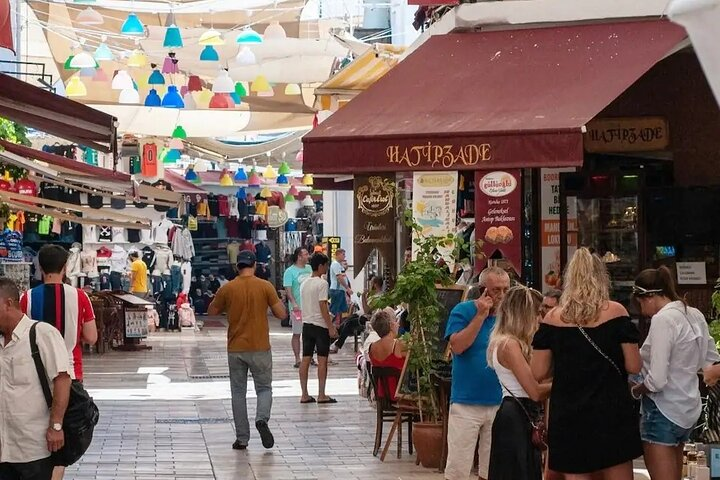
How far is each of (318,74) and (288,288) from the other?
3.72 m

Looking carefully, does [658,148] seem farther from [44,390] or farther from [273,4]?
[273,4]

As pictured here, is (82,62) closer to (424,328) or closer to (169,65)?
(169,65)

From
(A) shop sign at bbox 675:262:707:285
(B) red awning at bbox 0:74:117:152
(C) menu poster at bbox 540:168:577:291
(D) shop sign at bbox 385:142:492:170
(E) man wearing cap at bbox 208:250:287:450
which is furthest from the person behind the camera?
(C) menu poster at bbox 540:168:577:291

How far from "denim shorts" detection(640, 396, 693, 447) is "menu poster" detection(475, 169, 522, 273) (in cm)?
360

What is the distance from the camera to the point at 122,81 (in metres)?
23.6

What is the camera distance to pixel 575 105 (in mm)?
11547

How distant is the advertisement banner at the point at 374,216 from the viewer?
12.4m

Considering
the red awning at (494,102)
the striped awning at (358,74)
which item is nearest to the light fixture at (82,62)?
the striped awning at (358,74)

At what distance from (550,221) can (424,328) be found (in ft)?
9.26

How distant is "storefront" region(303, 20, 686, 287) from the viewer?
1138 cm

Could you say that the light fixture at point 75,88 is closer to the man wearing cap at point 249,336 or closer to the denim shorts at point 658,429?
the man wearing cap at point 249,336

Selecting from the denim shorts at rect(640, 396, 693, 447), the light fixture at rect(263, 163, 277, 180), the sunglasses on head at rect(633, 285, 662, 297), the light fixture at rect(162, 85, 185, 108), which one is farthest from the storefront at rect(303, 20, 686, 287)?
the light fixture at rect(263, 163, 277, 180)

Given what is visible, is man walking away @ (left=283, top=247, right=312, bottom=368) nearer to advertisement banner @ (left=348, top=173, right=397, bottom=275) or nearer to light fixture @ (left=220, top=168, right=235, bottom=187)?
advertisement banner @ (left=348, top=173, right=397, bottom=275)

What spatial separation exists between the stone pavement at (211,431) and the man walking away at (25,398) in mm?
4303
